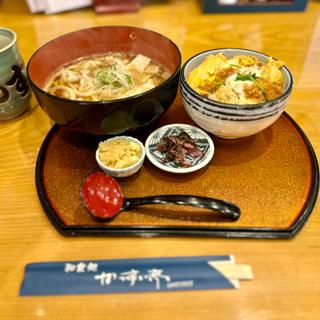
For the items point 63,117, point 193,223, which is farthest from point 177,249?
point 63,117

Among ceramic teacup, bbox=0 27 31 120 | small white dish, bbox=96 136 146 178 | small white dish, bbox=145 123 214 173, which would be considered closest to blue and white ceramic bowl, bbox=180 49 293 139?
small white dish, bbox=145 123 214 173

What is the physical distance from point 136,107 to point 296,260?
0.57 meters

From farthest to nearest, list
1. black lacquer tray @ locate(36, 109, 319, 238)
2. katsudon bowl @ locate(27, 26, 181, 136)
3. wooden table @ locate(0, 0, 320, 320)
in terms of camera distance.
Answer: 1. katsudon bowl @ locate(27, 26, 181, 136)
2. black lacquer tray @ locate(36, 109, 319, 238)
3. wooden table @ locate(0, 0, 320, 320)

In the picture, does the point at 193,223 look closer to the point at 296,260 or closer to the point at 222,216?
the point at 222,216

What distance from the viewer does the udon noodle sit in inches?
45.5

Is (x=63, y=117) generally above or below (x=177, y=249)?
above

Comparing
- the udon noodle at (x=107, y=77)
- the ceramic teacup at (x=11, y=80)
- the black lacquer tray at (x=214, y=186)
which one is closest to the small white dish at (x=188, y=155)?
the black lacquer tray at (x=214, y=186)

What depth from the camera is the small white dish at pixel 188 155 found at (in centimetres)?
98

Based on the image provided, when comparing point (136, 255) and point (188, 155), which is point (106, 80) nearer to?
point (188, 155)

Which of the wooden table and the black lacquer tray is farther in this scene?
the black lacquer tray

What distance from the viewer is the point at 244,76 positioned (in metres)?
1.05

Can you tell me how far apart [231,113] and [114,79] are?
1.46 feet

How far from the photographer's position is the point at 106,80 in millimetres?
1171

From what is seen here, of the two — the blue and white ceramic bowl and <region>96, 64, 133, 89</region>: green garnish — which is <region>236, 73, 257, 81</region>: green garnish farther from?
<region>96, 64, 133, 89</region>: green garnish
